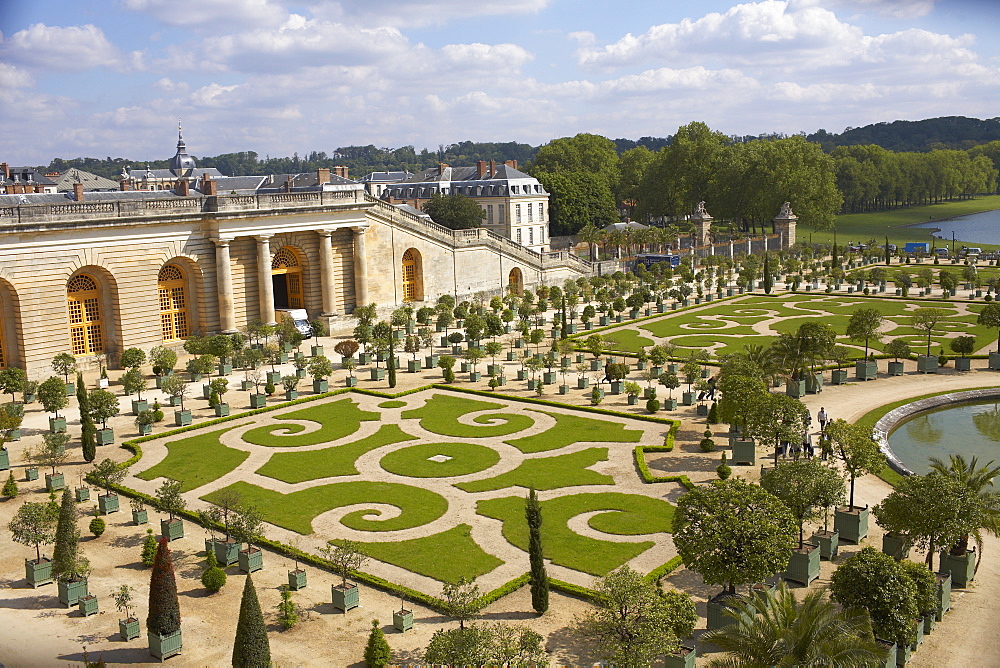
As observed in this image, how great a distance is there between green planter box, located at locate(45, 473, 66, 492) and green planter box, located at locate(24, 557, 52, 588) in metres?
7.72

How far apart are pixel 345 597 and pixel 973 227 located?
468 ft

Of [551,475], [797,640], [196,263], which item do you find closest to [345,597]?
[797,640]

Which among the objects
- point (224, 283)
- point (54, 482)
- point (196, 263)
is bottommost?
point (54, 482)

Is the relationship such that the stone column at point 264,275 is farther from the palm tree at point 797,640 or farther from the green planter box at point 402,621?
the palm tree at point 797,640

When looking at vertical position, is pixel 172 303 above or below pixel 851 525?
above

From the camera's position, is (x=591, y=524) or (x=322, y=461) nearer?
(x=591, y=524)

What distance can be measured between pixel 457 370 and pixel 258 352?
10.8m

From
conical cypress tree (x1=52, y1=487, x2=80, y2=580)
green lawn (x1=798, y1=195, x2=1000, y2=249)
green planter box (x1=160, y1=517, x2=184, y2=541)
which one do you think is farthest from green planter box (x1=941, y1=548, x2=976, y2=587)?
green lawn (x1=798, y1=195, x2=1000, y2=249)

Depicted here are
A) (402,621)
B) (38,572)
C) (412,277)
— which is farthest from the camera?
(412,277)

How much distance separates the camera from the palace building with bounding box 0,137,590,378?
48.7 meters

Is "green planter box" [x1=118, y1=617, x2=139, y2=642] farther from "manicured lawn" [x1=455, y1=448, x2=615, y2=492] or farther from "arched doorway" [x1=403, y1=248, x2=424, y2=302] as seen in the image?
"arched doorway" [x1=403, y1=248, x2=424, y2=302]

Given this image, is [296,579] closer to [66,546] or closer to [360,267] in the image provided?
[66,546]

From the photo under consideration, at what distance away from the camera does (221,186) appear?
8750cm

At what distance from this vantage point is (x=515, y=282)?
8012cm
